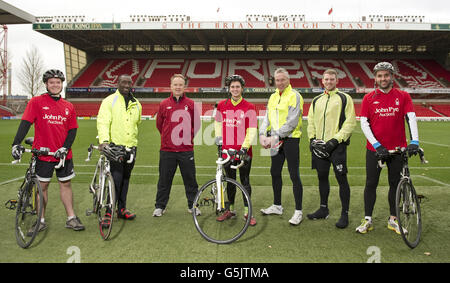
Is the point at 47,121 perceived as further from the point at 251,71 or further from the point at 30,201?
Result: the point at 251,71

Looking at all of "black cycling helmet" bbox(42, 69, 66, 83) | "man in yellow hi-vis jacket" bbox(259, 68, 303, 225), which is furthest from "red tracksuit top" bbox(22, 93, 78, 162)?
"man in yellow hi-vis jacket" bbox(259, 68, 303, 225)

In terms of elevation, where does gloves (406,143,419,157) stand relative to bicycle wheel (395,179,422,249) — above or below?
above

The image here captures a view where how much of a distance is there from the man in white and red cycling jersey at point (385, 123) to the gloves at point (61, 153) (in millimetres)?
3708

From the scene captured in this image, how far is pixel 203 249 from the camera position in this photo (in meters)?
3.53

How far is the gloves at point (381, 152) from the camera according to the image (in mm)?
3734

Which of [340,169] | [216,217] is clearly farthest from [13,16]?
[340,169]

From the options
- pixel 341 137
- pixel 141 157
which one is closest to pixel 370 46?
pixel 141 157

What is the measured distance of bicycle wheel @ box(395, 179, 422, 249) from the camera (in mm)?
3623

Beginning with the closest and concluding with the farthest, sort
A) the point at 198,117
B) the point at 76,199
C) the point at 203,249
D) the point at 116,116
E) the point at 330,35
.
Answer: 1. the point at 203,249
2. the point at 116,116
3. the point at 198,117
4. the point at 76,199
5. the point at 330,35

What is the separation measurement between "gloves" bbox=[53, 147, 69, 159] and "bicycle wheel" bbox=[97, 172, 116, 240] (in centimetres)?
55

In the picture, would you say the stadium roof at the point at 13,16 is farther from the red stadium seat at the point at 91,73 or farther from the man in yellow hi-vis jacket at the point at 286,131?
the man in yellow hi-vis jacket at the point at 286,131

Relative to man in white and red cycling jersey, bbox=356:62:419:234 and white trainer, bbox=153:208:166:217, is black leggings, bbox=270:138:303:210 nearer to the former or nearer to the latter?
man in white and red cycling jersey, bbox=356:62:419:234
